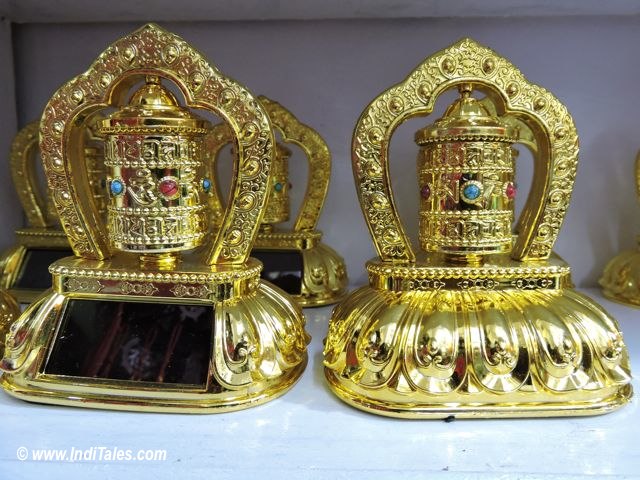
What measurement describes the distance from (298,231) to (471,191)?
0.66 meters

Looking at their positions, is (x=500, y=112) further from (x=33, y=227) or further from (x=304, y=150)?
(x=33, y=227)

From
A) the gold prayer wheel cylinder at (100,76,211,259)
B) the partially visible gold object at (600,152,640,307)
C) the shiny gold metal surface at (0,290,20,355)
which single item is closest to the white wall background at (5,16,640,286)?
the partially visible gold object at (600,152,640,307)

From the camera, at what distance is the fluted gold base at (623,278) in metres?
1.31

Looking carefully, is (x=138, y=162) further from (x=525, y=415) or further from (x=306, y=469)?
(x=525, y=415)

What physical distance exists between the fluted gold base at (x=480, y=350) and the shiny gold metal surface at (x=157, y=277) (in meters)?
0.17

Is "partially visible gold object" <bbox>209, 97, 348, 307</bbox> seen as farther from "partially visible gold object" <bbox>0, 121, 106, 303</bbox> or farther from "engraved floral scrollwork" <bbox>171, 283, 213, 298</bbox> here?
"engraved floral scrollwork" <bbox>171, 283, 213, 298</bbox>

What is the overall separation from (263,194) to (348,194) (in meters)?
0.68

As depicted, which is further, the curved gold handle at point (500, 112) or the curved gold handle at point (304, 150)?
the curved gold handle at point (304, 150)

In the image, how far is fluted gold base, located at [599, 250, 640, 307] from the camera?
131 centimetres

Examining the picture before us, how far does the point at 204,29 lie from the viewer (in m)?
1.42

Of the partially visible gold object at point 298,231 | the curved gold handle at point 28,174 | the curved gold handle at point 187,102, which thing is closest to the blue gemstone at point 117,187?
the curved gold handle at point 187,102

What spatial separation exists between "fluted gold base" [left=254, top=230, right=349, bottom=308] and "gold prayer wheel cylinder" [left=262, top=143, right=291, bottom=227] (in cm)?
5

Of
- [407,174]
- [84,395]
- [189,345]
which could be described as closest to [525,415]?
[189,345]

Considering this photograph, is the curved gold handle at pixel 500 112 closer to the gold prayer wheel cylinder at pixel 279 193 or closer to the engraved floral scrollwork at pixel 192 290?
the engraved floral scrollwork at pixel 192 290
